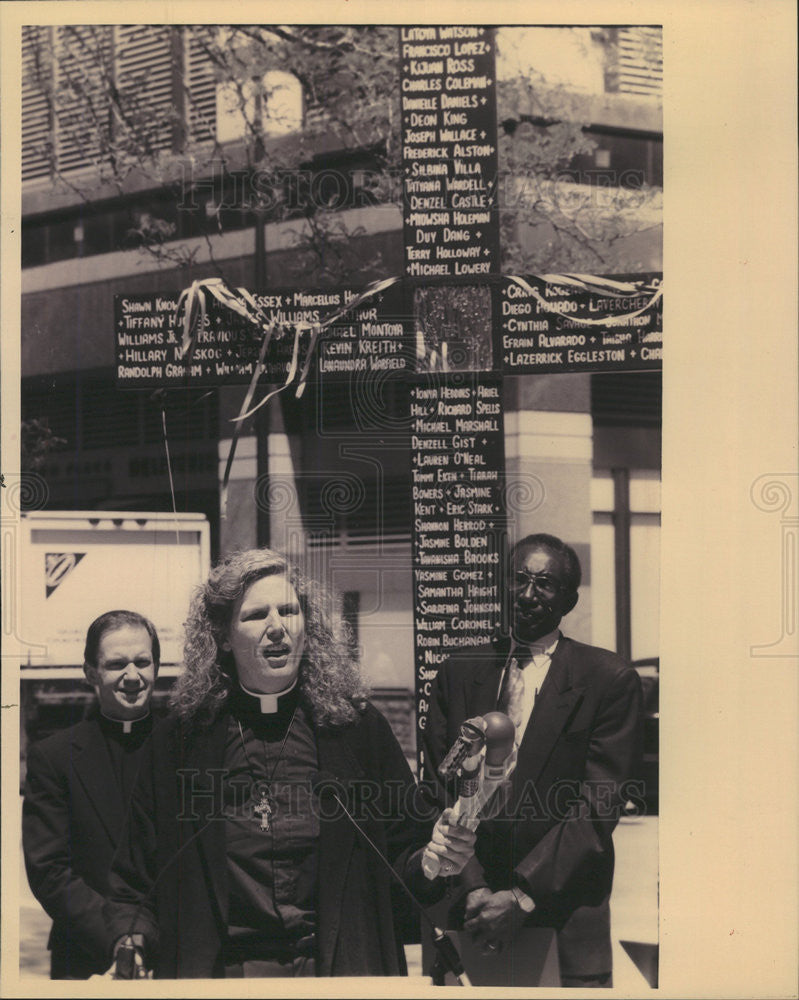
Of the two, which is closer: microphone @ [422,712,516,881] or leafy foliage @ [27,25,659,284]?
microphone @ [422,712,516,881]

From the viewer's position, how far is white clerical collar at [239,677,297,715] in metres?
4.88

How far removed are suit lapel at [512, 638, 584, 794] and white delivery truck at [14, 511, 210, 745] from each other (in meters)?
1.46

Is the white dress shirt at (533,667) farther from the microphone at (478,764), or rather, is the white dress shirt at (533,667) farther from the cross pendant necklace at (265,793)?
the cross pendant necklace at (265,793)

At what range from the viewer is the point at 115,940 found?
16.2 ft

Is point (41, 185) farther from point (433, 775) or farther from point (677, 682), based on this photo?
point (677, 682)

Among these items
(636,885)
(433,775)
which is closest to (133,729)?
(433,775)

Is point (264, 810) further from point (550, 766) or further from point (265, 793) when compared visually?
point (550, 766)

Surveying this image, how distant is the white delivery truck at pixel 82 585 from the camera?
5.03 m

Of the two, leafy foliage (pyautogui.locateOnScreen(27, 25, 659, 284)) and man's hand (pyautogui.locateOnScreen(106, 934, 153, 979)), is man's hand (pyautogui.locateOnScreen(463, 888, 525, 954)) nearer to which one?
man's hand (pyautogui.locateOnScreen(106, 934, 153, 979))

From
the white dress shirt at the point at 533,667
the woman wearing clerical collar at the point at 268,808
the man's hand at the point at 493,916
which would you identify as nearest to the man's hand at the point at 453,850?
the woman wearing clerical collar at the point at 268,808

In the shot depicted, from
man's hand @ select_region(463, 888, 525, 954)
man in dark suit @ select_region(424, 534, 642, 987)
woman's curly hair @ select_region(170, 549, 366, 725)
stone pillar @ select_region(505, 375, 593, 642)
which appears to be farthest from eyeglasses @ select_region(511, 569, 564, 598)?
man's hand @ select_region(463, 888, 525, 954)

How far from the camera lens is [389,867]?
4891mm

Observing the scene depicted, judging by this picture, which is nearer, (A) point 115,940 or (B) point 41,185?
(A) point 115,940

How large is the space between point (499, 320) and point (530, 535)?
2.96 ft
